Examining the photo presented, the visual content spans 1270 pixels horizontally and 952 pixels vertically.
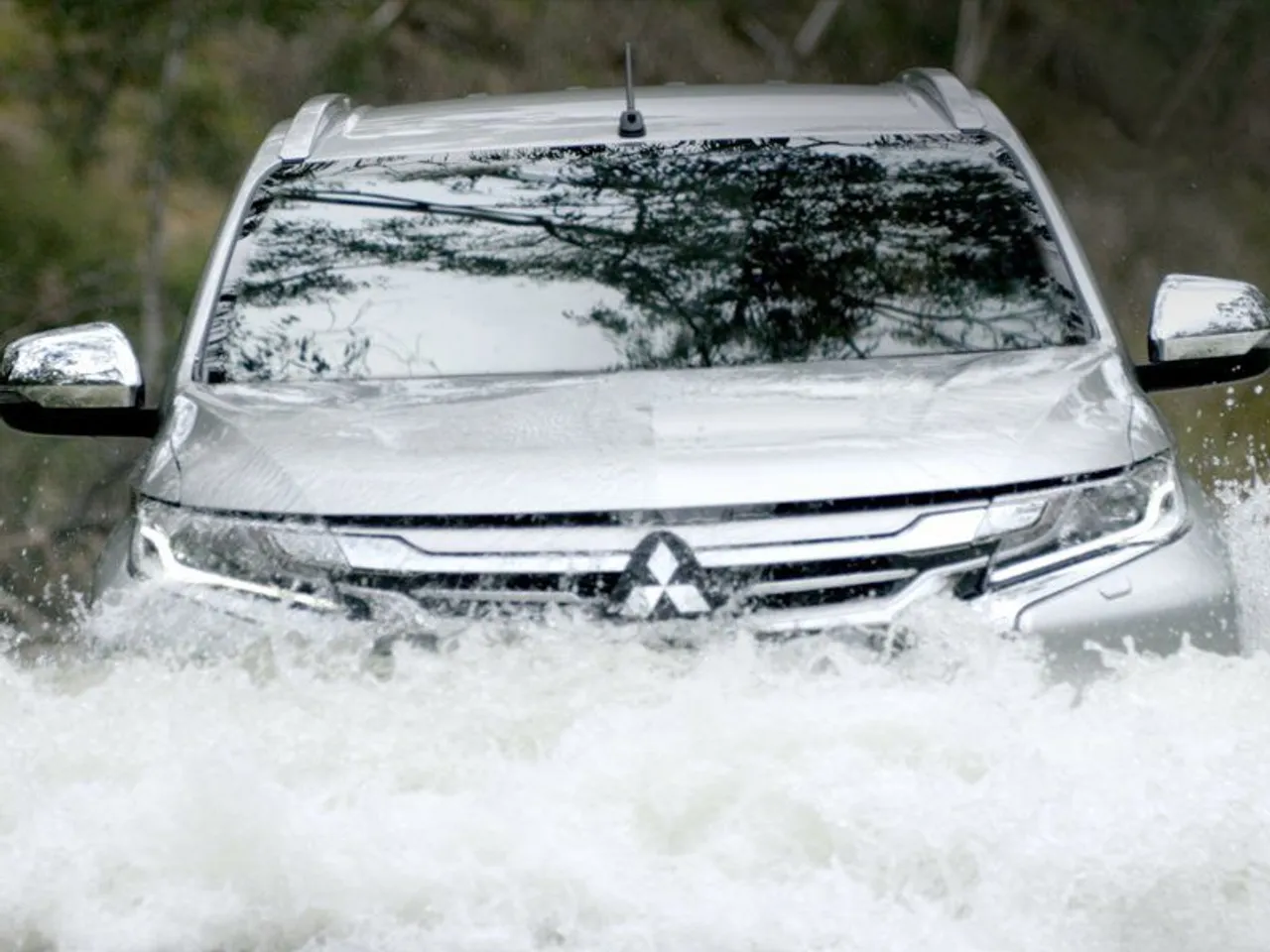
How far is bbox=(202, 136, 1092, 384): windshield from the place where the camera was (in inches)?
192

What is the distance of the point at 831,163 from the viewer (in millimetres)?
5500

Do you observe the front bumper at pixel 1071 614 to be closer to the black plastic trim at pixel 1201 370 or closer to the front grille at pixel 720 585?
the front grille at pixel 720 585

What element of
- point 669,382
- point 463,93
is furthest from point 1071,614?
point 463,93

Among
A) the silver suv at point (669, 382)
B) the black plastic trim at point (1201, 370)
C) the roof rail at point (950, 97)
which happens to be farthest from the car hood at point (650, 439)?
the roof rail at point (950, 97)

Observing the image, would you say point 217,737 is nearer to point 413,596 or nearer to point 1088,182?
point 413,596

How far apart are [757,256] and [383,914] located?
86.2 inches

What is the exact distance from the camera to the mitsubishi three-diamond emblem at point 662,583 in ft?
12.6

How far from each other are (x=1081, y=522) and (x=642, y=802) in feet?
3.39

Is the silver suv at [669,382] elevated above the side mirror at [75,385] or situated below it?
above

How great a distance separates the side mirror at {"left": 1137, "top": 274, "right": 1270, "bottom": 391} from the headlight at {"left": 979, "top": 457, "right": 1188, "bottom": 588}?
2.66ft

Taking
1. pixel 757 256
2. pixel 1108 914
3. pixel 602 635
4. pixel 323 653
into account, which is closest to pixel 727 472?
pixel 602 635

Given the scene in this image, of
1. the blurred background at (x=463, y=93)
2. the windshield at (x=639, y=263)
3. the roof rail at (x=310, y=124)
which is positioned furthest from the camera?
the blurred background at (x=463, y=93)

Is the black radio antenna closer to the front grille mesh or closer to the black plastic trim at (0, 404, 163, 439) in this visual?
the black plastic trim at (0, 404, 163, 439)

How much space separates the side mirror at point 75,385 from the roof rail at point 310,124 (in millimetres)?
723
